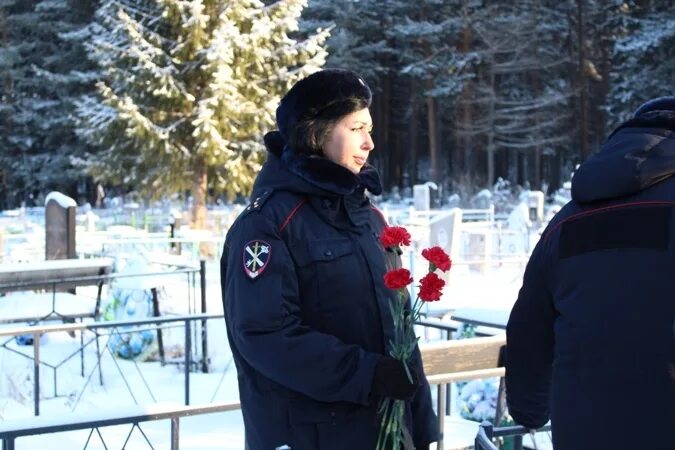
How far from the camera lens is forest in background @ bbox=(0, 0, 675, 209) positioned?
35062 mm

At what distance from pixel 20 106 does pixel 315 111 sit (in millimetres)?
36576

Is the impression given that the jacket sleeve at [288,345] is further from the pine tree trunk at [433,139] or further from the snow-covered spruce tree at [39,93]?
the pine tree trunk at [433,139]

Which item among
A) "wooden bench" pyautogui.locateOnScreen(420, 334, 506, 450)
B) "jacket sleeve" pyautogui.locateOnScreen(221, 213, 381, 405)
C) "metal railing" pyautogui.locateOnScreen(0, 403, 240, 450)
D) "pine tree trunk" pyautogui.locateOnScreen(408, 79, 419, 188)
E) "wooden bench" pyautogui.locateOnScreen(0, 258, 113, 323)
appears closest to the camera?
"jacket sleeve" pyautogui.locateOnScreen(221, 213, 381, 405)

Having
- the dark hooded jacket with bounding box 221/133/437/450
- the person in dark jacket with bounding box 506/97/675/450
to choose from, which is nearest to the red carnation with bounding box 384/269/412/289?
the dark hooded jacket with bounding box 221/133/437/450

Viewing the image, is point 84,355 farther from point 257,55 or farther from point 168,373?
point 257,55

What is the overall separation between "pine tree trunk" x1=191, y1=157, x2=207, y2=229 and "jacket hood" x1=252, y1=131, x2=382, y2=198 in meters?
20.4

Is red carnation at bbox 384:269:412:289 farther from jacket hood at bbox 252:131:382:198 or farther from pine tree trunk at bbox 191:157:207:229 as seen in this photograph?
pine tree trunk at bbox 191:157:207:229

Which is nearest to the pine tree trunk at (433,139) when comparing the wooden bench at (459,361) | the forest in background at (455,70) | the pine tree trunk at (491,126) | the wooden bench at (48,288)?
the forest in background at (455,70)

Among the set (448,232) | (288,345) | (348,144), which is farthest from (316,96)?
(448,232)

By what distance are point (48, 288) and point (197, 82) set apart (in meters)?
15.4

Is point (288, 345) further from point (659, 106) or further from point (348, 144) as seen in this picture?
point (659, 106)

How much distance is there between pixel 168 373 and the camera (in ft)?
25.2

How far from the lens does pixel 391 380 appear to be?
88.5 inches

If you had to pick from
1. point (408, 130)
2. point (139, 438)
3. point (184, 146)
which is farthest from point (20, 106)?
point (139, 438)
